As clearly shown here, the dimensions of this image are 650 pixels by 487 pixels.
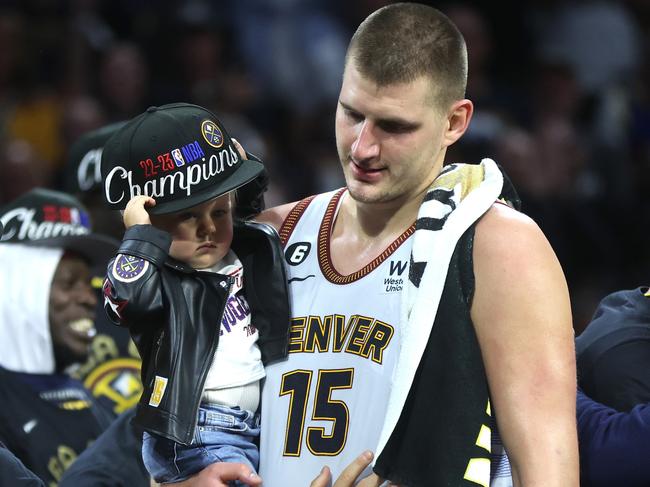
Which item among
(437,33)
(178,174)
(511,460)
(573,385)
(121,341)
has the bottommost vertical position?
(121,341)

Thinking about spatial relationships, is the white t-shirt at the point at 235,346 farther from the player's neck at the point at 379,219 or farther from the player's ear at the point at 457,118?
the player's ear at the point at 457,118

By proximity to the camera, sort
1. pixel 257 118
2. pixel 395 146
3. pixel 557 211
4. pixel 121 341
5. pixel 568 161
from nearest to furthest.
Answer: pixel 395 146 → pixel 121 341 → pixel 557 211 → pixel 568 161 → pixel 257 118

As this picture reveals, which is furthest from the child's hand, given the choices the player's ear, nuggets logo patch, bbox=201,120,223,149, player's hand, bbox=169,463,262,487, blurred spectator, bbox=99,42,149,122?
blurred spectator, bbox=99,42,149,122

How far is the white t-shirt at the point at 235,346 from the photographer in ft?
9.36

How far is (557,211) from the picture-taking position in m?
6.80

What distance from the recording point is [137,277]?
2684 millimetres

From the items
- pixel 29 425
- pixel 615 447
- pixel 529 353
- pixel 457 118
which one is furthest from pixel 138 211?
pixel 29 425

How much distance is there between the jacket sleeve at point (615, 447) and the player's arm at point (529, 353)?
0.85ft

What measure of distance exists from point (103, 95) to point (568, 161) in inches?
121

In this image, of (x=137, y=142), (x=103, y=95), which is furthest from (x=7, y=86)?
(x=137, y=142)

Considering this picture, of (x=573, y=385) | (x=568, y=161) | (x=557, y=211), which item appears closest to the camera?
(x=573, y=385)

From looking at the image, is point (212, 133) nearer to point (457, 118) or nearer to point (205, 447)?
point (457, 118)

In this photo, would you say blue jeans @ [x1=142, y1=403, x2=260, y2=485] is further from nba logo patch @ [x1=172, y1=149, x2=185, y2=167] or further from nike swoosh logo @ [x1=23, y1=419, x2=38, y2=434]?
nike swoosh logo @ [x1=23, y1=419, x2=38, y2=434]

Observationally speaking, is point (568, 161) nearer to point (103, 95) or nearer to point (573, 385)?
point (103, 95)
